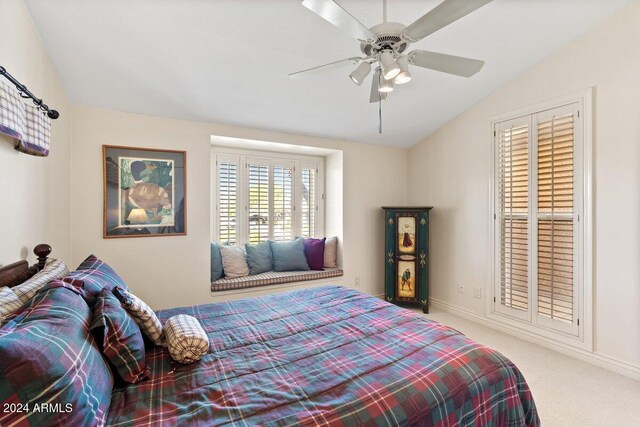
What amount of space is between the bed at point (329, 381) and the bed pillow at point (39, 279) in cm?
27

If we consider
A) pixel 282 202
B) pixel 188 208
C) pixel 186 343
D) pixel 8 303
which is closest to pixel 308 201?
pixel 282 202

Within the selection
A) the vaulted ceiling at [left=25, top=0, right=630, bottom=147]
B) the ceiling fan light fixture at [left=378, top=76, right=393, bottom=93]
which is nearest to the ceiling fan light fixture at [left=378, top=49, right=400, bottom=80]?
the ceiling fan light fixture at [left=378, top=76, right=393, bottom=93]

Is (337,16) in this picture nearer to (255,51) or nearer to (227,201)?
(255,51)

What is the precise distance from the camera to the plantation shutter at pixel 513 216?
307cm

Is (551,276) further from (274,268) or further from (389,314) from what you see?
(274,268)

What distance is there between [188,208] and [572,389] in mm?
3666

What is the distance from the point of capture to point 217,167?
12.3ft

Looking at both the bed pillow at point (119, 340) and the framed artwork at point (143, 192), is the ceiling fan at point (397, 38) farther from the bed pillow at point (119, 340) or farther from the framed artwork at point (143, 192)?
the framed artwork at point (143, 192)

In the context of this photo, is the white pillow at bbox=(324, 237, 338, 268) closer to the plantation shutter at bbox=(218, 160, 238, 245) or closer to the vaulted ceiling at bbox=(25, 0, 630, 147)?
the plantation shutter at bbox=(218, 160, 238, 245)

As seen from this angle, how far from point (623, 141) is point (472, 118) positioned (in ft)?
4.70

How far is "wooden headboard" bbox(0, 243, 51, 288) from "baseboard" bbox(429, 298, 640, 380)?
4.04 metres

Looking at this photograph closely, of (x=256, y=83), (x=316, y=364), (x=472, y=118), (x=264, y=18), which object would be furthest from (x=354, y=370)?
(x=472, y=118)

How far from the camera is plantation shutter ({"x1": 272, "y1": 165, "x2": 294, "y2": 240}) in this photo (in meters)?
4.12

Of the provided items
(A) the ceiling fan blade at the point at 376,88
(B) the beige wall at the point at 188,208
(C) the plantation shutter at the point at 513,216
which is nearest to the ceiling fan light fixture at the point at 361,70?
(A) the ceiling fan blade at the point at 376,88
